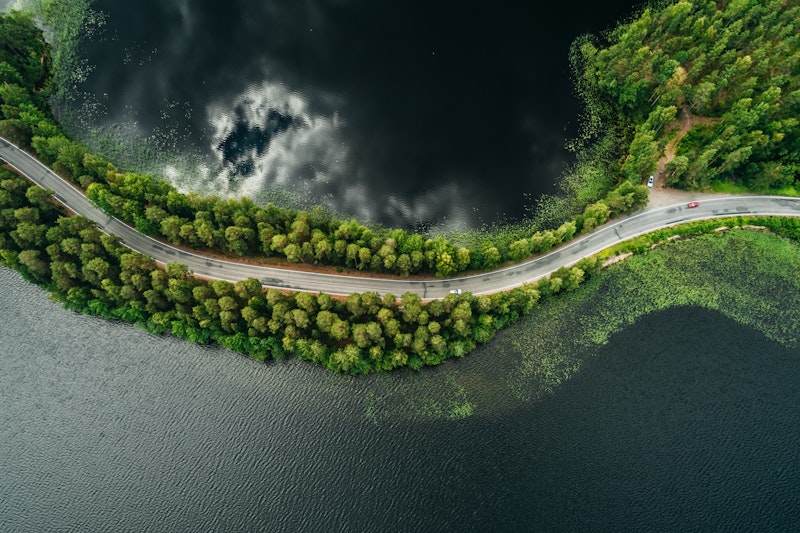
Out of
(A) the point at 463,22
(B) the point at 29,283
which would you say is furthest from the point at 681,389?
(B) the point at 29,283

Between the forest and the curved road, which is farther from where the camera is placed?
the curved road

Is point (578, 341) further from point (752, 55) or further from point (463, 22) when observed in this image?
point (463, 22)

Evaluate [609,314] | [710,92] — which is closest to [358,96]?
[609,314]

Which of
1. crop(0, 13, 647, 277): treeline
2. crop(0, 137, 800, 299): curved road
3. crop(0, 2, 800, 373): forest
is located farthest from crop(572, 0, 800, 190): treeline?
crop(0, 13, 647, 277): treeline

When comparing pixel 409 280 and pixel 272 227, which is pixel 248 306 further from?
pixel 409 280

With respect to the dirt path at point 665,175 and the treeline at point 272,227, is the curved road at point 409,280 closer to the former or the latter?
the dirt path at point 665,175

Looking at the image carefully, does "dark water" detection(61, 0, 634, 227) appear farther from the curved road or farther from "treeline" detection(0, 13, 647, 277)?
the curved road

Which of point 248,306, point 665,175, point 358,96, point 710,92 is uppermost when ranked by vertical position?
point 358,96
